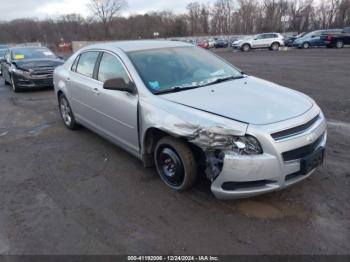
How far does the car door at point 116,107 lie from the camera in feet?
12.8

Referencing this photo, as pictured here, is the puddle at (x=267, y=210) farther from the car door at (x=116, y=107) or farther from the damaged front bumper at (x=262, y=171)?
the car door at (x=116, y=107)

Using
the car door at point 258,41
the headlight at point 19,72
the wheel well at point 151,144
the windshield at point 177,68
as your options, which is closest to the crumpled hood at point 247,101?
the windshield at point 177,68

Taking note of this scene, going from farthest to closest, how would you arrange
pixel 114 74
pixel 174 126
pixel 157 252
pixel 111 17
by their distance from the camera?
pixel 111 17 → pixel 114 74 → pixel 174 126 → pixel 157 252

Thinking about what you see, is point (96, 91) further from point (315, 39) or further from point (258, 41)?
point (315, 39)

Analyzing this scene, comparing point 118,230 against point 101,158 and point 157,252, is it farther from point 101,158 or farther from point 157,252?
point 101,158

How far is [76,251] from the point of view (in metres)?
2.79

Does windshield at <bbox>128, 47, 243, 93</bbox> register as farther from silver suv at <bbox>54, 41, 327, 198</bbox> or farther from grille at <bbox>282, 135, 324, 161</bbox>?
grille at <bbox>282, 135, 324, 161</bbox>

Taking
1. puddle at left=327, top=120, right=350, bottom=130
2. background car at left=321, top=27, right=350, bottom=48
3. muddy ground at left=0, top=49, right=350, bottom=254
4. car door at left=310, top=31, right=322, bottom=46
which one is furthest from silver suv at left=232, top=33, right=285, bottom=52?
muddy ground at left=0, top=49, right=350, bottom=254

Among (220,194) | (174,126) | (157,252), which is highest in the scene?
(174,126)

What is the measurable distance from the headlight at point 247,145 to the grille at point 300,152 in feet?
0.84

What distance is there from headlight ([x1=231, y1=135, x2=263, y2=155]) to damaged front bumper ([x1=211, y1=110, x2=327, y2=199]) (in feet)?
0.13

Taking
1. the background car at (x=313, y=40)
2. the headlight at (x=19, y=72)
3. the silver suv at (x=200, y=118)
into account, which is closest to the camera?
the silver suv at (x=200, y=118)

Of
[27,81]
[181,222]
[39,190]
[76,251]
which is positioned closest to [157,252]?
[181,222]

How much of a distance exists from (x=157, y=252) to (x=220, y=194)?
822 millimetres
